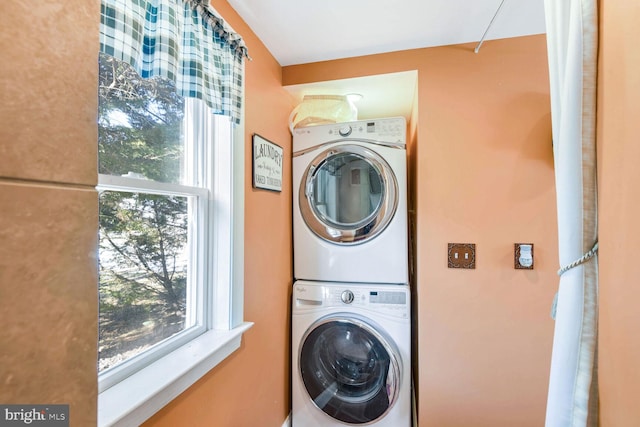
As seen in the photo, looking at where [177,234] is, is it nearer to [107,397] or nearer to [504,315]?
[107,397]

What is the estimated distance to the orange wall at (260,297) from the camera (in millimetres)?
1204

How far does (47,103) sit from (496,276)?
1.91 metres

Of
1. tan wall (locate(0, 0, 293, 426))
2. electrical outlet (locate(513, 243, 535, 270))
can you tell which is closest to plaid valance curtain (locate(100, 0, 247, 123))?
tan wall (locate(0, 0, 293, 426))

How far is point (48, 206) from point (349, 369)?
1.89 m

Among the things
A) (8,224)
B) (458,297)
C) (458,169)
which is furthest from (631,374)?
(458,169)

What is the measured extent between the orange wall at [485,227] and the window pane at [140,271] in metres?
1.30

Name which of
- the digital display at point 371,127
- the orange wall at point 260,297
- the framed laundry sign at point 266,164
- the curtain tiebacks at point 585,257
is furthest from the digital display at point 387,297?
the curtain tiebacks at point 585,257

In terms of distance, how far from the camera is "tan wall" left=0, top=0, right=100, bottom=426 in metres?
0.28

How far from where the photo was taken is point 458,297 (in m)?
1.66

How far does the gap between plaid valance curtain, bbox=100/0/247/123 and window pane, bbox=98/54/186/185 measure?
0.37ft

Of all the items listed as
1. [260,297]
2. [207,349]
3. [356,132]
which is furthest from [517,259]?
[207,349]

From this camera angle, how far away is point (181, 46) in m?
1.00

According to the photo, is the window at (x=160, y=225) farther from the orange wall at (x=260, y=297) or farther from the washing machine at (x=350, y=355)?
the washing machine at (x=350, y=355)

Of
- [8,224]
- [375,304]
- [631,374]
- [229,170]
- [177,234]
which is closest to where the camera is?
[8,224]
